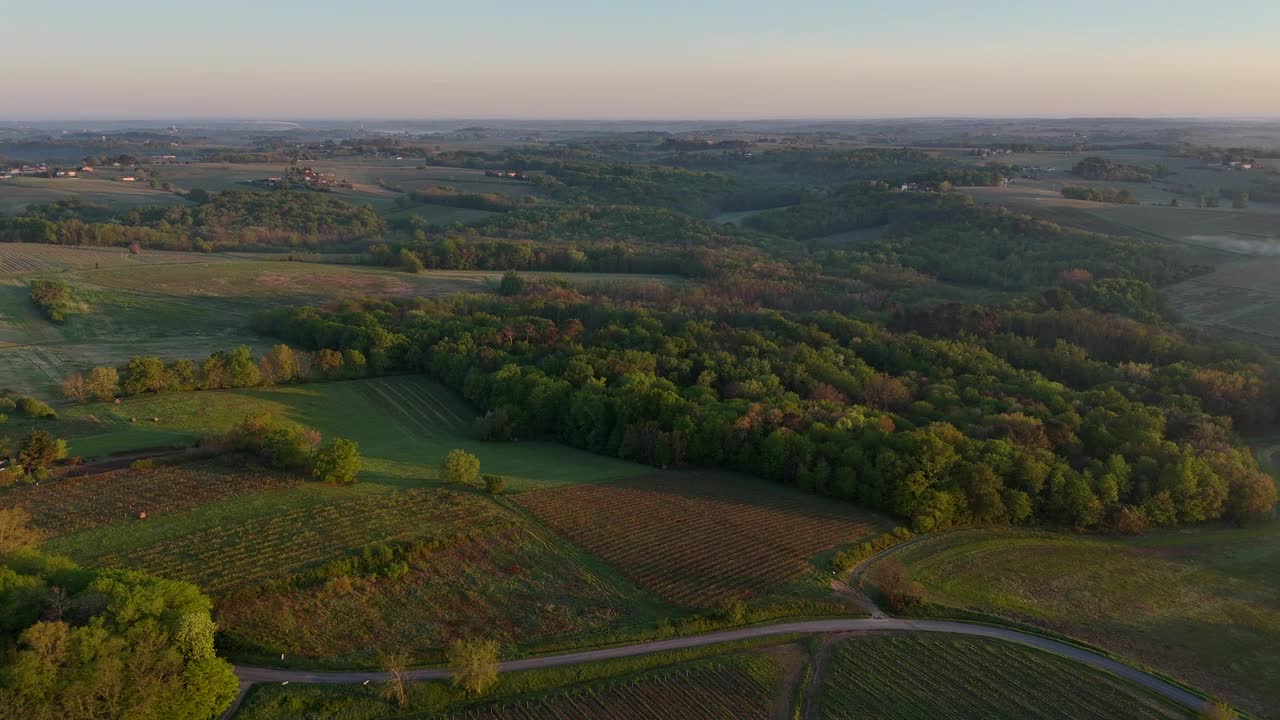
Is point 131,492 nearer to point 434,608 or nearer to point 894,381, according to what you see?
point 434,608

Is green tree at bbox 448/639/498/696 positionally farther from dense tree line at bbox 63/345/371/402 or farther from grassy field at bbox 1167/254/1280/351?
grassy field at bbox 1167/254/1280/351

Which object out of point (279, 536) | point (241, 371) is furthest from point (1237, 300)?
point (241, 371)

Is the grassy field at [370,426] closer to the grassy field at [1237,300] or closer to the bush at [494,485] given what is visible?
the bush at [494,485]

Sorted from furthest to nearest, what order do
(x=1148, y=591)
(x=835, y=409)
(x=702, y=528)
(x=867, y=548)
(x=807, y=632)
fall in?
(x=835, y=409), (x=702, y=528), (x=867, y=548), (x=1148, y=591), (x=807, y=632)

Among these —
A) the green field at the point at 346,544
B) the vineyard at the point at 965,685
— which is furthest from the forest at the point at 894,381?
the vineyard at the point at 965,685

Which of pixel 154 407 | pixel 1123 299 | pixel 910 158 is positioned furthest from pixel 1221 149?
pixel 154 407

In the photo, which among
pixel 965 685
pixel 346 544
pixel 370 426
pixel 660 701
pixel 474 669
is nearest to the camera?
pixel 474 669

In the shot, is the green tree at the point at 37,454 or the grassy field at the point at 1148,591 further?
the green tree at the point at 37,454
